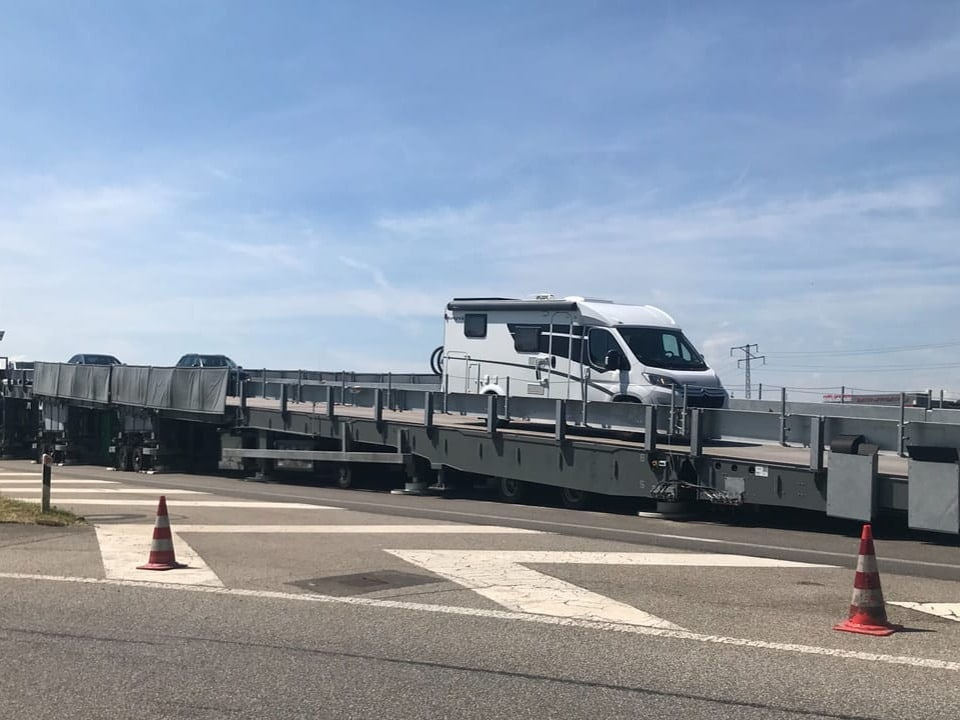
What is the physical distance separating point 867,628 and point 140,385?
2374 centimetres

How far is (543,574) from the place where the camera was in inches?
376

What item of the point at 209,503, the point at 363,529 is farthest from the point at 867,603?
the point at 209,503

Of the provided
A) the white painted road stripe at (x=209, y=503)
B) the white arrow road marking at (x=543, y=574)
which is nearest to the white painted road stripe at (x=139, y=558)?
the white arrow road marking at (x=543, y=574)

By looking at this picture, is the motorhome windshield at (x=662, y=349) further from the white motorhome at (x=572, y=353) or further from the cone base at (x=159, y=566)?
the cone base at (x=159, y=566)

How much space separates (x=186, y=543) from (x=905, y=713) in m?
8.36

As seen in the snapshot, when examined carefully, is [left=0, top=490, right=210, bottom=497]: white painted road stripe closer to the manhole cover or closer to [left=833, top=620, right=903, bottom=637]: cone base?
the manhole cover

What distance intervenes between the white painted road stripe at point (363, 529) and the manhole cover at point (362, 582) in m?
3.06

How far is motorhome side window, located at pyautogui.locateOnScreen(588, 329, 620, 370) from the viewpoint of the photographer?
18.0 m

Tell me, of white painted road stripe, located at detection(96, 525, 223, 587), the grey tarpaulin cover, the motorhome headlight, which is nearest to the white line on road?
the grey tarpaulin cover

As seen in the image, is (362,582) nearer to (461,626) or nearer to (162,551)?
(461,626)

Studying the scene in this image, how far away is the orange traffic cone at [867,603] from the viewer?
7234 mm

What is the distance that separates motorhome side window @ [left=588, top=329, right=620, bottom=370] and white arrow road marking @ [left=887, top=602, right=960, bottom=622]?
9933 millimetres

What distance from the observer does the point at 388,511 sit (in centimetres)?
1569

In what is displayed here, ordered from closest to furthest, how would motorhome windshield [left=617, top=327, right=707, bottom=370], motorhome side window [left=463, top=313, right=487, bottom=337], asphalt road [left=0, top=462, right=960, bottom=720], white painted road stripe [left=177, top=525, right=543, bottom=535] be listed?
asphalt road [left=0, top=462, right=960, bottom=720]
white painted road stripe [left=177, top=525, right=543, bottom=535]
motorhome windshield [left=617, top=327, right=707, bottom=370]
motorhome side window [left=463, top=313, right=487, bottom=337]
